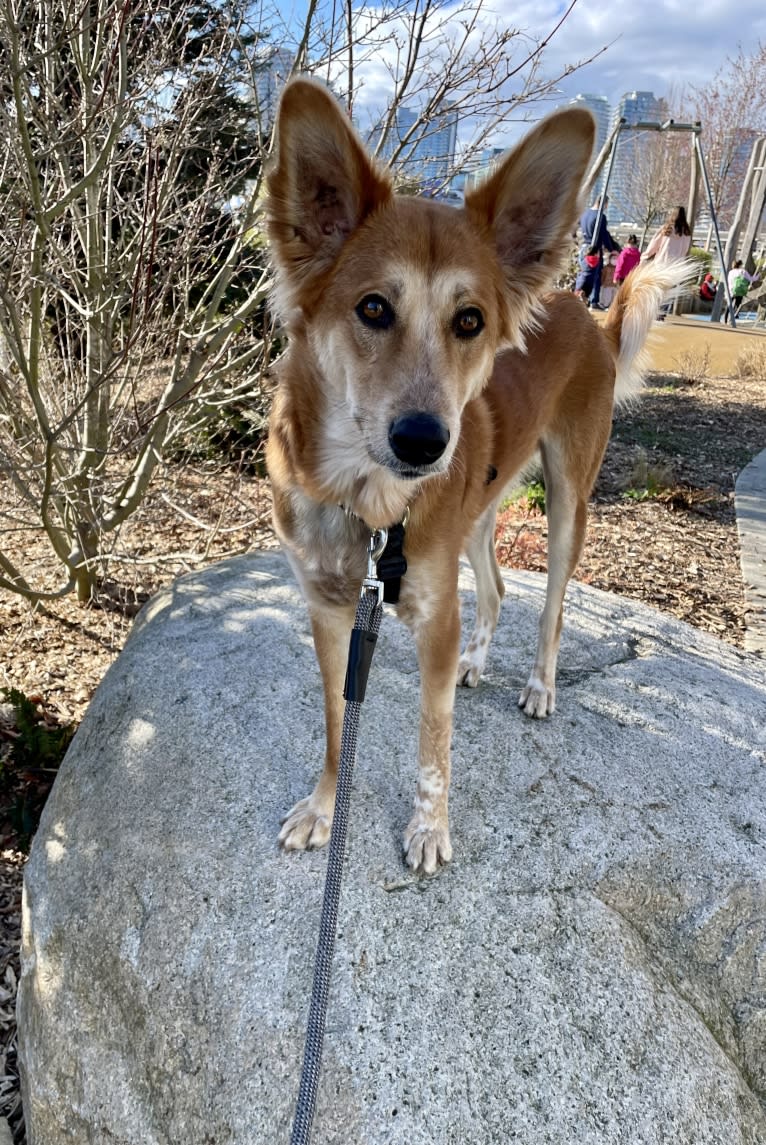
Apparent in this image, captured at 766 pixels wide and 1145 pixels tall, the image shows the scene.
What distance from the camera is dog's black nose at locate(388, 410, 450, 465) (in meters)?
2.01

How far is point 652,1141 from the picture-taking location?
81.5 inches

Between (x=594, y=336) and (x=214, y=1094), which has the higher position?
(x=594, y=336)

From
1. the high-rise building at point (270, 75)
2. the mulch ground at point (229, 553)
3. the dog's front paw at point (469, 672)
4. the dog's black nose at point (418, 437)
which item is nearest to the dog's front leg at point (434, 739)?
the dog's black nose at point (418, 437)

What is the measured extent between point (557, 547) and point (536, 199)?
5.09 ft

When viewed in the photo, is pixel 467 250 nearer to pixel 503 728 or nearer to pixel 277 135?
pixel 277 135

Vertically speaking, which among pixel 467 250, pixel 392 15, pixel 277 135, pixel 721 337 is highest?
pixel 392 15

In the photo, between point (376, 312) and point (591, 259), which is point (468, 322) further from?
point (591, 259)

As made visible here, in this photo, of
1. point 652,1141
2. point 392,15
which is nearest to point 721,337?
point 392,15

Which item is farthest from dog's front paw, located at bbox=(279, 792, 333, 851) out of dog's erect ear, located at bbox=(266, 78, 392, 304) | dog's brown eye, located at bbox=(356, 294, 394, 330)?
dog's erect ear, located at bbox=(266, 78, 392, 304)

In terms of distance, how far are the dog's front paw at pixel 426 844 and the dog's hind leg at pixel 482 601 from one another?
3.47 feet

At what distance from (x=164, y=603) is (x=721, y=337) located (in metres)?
15.6

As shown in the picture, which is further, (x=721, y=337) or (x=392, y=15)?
(x=721, y=337)

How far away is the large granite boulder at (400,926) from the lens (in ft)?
6.93

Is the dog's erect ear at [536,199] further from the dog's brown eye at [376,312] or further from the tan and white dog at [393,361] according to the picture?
the dog's brown eye at [376,312]
